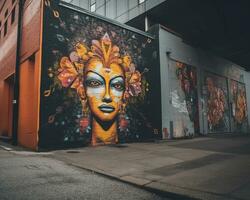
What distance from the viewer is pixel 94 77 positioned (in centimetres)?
1304

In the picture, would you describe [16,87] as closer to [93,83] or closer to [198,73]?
[93,83]

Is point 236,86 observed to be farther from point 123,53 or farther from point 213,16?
point 123,53

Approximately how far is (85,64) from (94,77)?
2.61ft

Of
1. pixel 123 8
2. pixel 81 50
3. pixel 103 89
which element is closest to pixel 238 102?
pixel 123 8

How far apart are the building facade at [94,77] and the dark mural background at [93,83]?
0.15 ft

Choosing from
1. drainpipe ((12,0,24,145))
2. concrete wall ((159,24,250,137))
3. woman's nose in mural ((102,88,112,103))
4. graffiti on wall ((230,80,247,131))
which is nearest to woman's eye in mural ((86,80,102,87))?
woman's nose in mural ((102,88,112,103))

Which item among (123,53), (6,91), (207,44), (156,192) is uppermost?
(207,44)

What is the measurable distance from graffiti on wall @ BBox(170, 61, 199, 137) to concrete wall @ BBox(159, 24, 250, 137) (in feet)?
0.46

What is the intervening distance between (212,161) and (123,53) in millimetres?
8616

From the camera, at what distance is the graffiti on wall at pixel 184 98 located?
699 inches

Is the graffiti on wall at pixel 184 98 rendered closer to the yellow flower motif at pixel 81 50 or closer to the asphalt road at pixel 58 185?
the yellow flower motif at pixel 81 50

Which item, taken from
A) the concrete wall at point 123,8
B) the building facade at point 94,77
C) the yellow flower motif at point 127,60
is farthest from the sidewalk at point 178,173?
the concrete wall at point 123,8

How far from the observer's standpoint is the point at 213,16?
1981 centimetres

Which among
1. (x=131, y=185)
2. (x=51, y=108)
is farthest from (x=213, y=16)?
(x=131, y=185)
